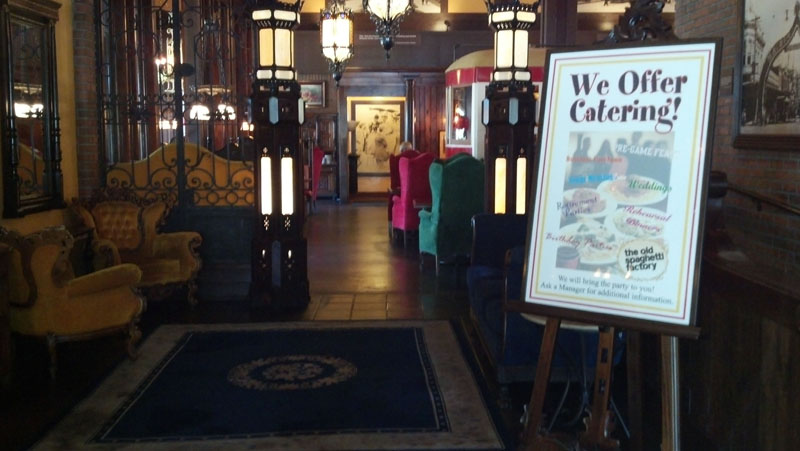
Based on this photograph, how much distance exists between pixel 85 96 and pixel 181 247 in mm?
1533

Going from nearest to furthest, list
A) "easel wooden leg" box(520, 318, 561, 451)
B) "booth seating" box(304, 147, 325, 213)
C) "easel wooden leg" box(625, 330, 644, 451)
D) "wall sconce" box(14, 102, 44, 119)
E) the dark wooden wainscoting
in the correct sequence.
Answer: the dark wooden wainscoting → "easel wooden leg" box(520, 318, 561, 451) → "easel wooden leg" box(625, 330, 644, 451) → "wall sconce" box(14, 102, 44, 119) → "booth seating" box(304, 147, 325, 213)

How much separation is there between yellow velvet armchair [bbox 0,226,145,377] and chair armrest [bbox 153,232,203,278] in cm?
164

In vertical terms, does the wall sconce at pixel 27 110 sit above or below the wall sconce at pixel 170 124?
above

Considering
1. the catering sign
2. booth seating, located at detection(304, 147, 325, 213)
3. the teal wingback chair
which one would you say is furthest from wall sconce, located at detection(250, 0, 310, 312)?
booth seating, located at detection(304, 147, 325, 213)

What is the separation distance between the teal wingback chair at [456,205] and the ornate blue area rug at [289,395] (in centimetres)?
213

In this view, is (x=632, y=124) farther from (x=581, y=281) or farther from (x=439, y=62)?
(x=439, y=62)

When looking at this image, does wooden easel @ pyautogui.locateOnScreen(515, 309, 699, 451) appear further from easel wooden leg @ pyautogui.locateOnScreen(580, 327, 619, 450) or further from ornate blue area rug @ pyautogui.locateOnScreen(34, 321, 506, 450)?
ornate blue area rug @ pyautogui.locateOnScreen(34, 321, 506, 450)

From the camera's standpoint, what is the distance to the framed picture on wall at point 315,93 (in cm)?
1609

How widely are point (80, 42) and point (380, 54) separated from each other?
9805 millimetres

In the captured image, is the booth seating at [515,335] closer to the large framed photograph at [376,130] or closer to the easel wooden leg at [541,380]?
the easel wooden leg at [541,380]

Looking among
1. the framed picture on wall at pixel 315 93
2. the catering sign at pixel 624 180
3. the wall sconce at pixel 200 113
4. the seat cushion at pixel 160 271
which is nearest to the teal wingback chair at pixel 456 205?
the wall sconce at pixel 200 113

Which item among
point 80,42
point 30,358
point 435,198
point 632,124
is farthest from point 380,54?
point 632,124

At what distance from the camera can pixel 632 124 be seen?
9.33 ft

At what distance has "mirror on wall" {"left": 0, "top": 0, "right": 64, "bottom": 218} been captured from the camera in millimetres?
5297
